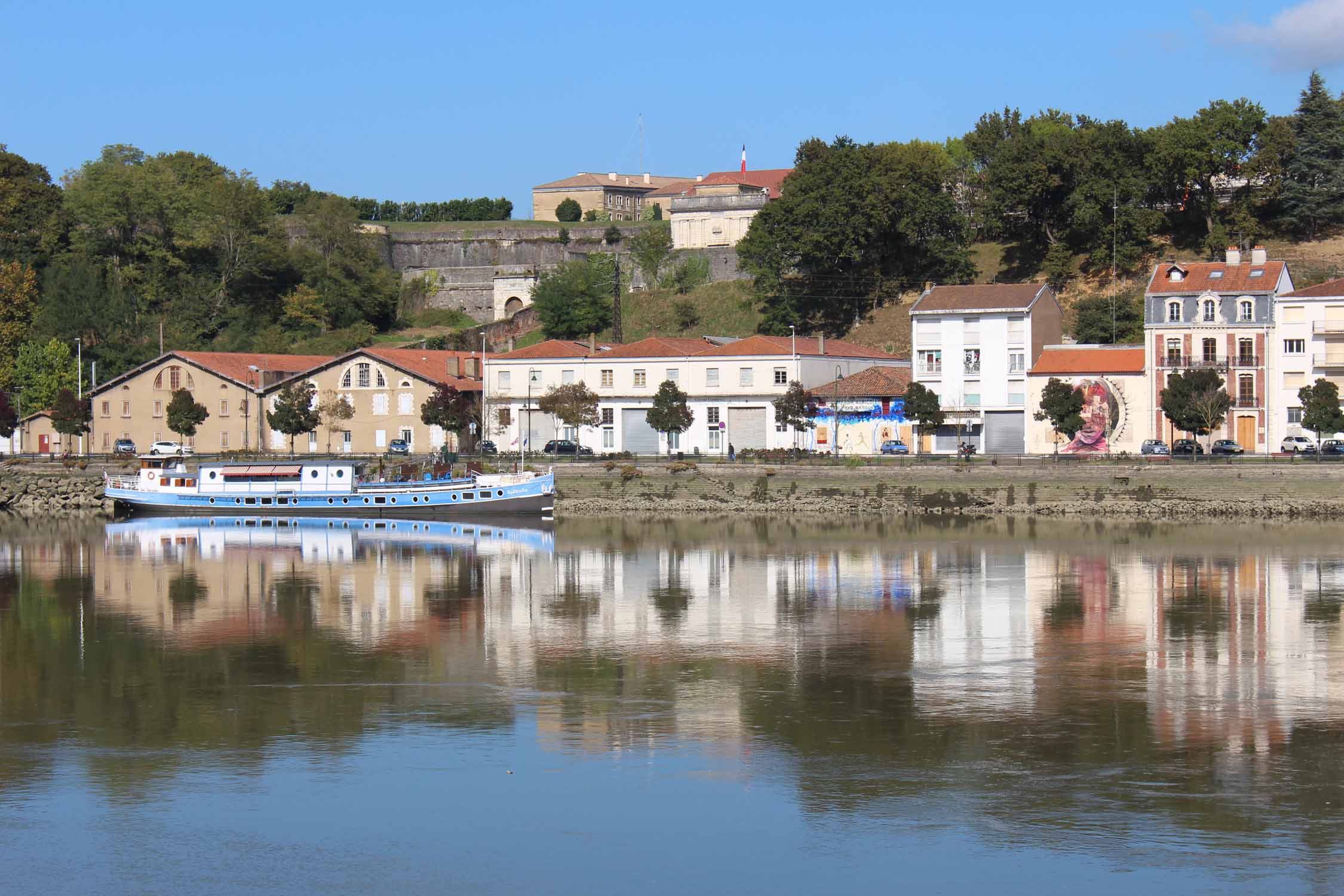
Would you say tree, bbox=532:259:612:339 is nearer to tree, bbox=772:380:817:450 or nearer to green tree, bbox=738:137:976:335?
green tree, bbox=738:137:976:335

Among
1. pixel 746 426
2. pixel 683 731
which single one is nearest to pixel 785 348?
pixel 746 426

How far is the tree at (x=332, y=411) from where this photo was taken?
68.7 meters

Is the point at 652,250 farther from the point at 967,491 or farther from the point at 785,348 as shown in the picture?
the point at 967,491

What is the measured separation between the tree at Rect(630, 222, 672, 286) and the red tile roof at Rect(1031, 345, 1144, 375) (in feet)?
117

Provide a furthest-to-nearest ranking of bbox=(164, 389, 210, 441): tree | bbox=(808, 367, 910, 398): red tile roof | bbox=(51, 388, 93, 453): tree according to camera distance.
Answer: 1. bbox=(51, 388, 93, 453): tree
2. bbox=(164, 389, 210, 441): tree
3. bbox=(808, 367, 910, 398): red tile roof

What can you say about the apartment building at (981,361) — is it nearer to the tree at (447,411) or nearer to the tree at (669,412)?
the tree at (669,412)

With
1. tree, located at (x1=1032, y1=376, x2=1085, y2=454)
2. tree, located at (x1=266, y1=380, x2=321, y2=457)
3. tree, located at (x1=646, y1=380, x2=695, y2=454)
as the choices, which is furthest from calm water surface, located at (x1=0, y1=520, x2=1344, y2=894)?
tree, located at (x1=266, y1=380, x2=321, y2=457)

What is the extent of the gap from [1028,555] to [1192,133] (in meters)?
40.2

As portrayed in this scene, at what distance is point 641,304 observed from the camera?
87.7 m

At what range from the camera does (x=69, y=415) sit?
234 ft

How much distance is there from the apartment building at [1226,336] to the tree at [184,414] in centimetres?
4068

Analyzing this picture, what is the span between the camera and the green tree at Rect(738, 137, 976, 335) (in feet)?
249

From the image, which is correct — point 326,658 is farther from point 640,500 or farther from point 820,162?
point 820,162

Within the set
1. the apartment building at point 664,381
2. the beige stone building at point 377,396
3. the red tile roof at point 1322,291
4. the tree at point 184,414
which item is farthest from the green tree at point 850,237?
the tree at point 184,414
